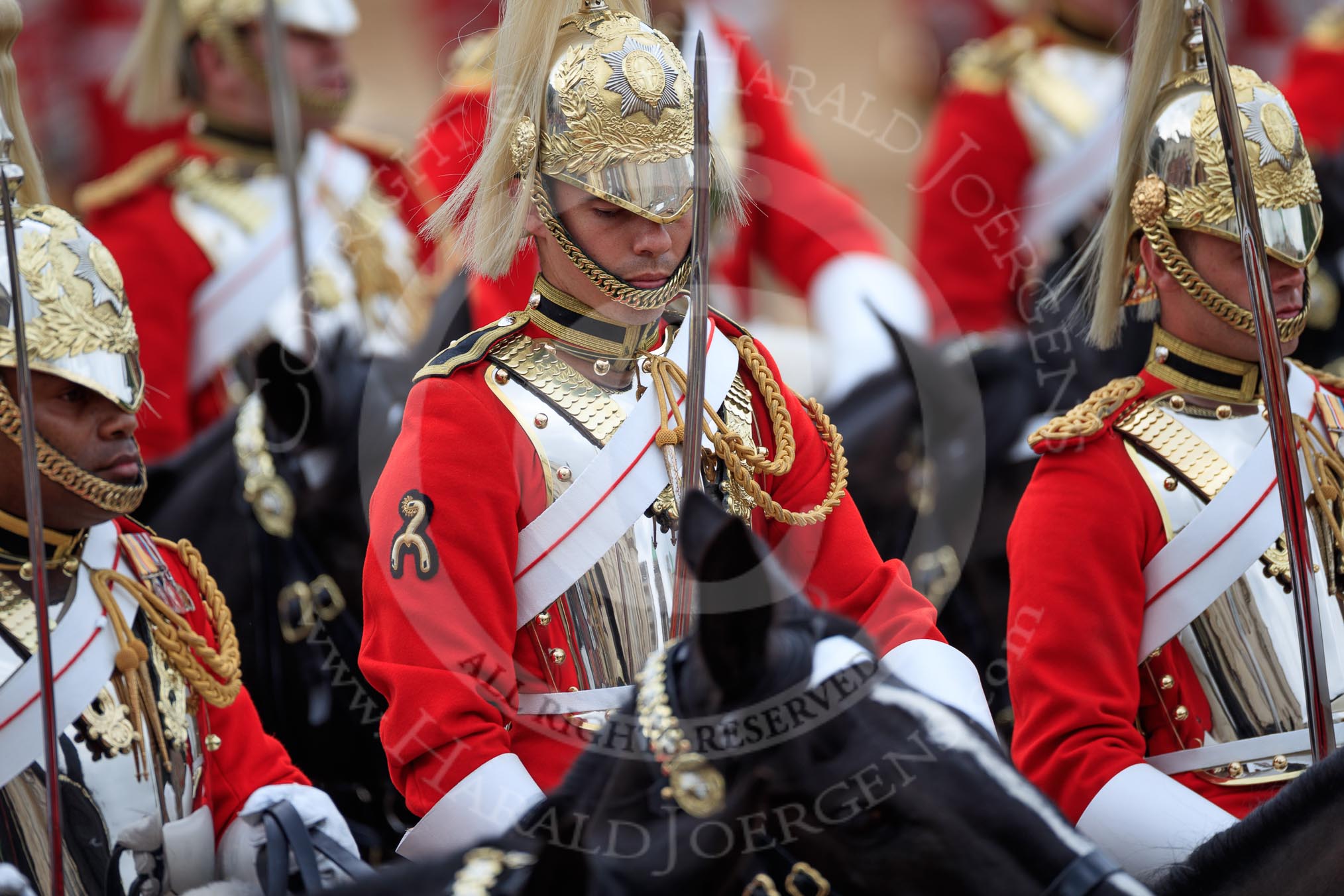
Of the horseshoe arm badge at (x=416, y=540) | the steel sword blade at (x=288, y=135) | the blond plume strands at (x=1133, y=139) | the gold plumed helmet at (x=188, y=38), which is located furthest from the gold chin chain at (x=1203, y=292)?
the gold plumed helmet at (x=188, y=38)

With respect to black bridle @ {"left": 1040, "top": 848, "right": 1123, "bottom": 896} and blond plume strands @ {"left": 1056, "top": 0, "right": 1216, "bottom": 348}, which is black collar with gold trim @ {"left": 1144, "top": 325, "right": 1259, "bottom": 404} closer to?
blond plume strands @ {"left": 1056, "top": 0, "right": 1216, "bottom": 348}

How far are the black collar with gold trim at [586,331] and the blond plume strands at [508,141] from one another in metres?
0.09

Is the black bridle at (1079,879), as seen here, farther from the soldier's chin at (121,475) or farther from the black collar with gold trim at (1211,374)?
the soldier's chin at (121,475)

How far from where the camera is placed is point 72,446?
3322mm

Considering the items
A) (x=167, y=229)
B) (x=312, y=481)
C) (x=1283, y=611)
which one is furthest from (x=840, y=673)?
(x=167, y=229)

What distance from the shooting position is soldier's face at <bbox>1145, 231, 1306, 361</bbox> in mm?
3379

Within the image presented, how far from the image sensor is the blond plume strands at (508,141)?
10.4 feet

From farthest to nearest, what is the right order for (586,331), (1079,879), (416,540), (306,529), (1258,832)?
1. (306,529)
2. (586,331)
3. (416,540)
4. (1258,832)
5. (1079,879)

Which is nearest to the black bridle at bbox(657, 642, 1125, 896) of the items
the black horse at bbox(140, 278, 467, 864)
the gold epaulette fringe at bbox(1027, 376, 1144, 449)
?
the gold epaulette fringe at bbox(1027, 376, 1144, 449)

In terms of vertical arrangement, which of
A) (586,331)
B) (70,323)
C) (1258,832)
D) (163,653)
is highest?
(586,331)

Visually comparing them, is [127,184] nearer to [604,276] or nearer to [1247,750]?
[604,276]

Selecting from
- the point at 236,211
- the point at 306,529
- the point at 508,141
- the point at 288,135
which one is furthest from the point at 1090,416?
the point at 236,211

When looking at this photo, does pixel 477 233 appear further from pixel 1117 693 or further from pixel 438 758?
pixel 1117 693

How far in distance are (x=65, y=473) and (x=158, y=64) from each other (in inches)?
133
